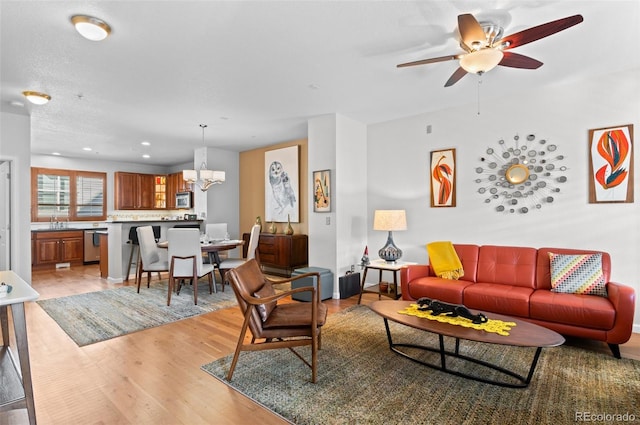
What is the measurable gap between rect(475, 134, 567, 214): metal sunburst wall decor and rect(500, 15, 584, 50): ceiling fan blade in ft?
6.55

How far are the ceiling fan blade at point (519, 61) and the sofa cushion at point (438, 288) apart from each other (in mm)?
2185

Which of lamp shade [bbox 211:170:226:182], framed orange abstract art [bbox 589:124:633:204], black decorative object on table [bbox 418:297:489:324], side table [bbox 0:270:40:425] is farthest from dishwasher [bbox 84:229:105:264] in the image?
framed orange abstract art [bbox 589:124:633:204]

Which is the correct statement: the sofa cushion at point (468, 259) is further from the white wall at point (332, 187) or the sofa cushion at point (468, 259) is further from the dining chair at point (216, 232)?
the dining chair at point (216, 232)

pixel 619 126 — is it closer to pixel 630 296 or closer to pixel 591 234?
pixel 591 234

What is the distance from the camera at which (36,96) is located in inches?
148

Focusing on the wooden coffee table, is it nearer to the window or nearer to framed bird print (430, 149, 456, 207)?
framed bird print (430, 149, 456, 207)

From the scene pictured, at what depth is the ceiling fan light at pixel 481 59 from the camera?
220 centimetres

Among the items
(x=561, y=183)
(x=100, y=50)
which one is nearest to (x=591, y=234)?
(x=561, y=183)

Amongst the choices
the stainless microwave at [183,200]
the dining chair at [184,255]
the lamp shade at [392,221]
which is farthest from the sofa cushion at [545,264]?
the stainless microwave at [183,200]

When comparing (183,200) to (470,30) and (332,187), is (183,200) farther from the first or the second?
(470,30)

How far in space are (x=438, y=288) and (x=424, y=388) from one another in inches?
59.9

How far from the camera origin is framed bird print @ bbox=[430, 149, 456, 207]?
448cm

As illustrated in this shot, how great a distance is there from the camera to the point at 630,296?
8.76 ft

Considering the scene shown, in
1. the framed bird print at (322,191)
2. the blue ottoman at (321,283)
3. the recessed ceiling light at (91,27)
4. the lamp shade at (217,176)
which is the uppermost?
the recessed ceiling light at (91,27)
